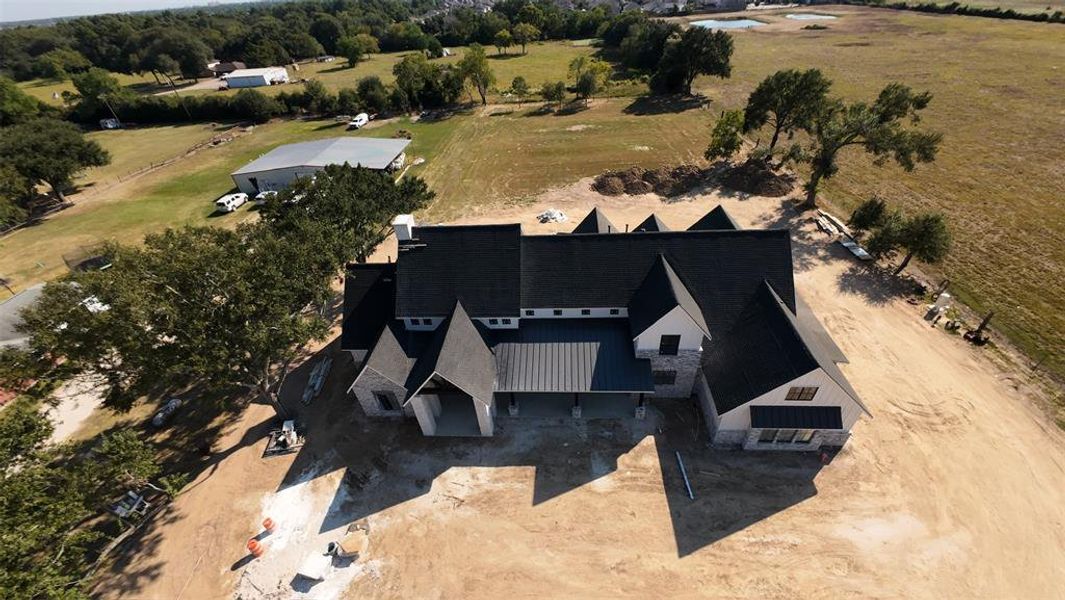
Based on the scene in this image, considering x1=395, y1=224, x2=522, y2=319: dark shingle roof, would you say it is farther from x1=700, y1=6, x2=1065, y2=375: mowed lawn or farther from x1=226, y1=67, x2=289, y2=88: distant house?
x1=226, y1=67, x2=289, y2=88: distant house

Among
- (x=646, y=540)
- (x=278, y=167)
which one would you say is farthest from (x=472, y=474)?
(x=278, y=167)

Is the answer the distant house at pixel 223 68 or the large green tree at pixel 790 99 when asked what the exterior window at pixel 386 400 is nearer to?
the large green tree at pixel 790 99

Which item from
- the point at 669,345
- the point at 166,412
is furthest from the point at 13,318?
the point at 669,345

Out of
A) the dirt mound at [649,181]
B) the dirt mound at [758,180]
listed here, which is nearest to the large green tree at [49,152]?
the dirt mound at [649,181]

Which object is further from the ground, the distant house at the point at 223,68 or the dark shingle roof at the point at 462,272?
the distant house at the point at 223,68

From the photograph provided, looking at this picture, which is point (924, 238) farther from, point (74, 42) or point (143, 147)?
point (74, 42)

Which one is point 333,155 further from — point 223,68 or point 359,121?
point 223,68

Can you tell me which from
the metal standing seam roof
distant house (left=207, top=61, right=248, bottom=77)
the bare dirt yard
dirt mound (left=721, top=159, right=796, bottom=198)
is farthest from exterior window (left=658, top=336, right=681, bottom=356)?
distant house (left=207, top=61, right=248, bottom=77)
